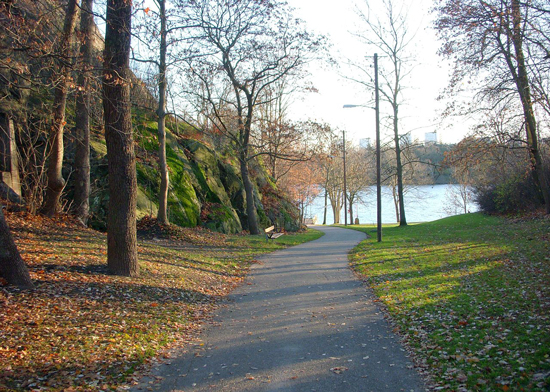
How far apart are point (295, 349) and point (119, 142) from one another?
570cm

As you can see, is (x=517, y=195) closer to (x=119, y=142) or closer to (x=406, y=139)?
(x=406, y=139)

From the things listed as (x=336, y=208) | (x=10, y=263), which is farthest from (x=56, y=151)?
(x=336, y=208)

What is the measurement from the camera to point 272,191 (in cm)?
3353

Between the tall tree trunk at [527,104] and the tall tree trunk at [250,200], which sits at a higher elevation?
the tall tree trunk at [527,104]

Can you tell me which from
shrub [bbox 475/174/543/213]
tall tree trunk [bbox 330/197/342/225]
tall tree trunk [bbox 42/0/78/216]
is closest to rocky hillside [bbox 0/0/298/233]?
tall tree trunk [bbox 42/0/78/216]

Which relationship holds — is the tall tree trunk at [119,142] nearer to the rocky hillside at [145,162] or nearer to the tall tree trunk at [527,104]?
the rocky hillside at [145,162]

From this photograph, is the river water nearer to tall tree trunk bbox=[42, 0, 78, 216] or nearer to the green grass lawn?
the green grass lawn

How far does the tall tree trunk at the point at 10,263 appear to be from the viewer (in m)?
7.02

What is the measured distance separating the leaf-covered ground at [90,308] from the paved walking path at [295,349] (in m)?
0.57

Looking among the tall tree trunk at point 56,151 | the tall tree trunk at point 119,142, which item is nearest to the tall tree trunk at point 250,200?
the tall tree trunk at point 56,151

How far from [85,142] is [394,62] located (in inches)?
920

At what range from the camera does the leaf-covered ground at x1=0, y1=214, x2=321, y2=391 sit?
16.0ft

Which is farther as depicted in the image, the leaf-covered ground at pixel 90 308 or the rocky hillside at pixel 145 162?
the rocky hillside at pixel 145 162

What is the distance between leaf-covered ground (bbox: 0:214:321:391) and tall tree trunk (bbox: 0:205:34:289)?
0.22 meters
